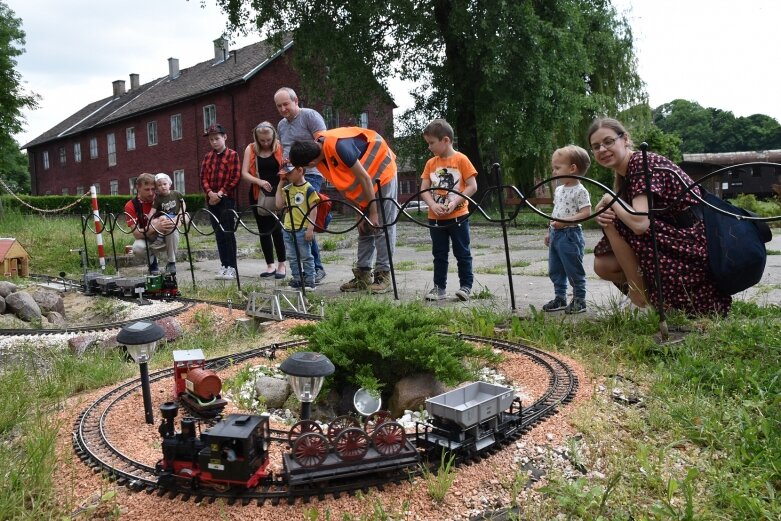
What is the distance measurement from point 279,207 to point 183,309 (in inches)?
64.4

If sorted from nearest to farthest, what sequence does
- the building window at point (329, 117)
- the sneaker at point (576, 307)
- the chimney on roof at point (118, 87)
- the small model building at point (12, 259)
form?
1. the sneaker at point (576, 307)
2. the small model building at point (12, 259)
3. the building window at point (329, 117)
4. the chimney on roof at point (118, 87)

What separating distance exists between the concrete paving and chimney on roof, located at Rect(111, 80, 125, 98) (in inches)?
1691

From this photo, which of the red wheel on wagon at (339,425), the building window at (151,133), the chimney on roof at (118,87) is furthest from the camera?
the chimney on roof at (118,87)

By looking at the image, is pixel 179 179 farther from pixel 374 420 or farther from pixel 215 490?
pixel 215 490

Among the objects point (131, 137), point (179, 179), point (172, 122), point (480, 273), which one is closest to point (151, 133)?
point (131, 137)

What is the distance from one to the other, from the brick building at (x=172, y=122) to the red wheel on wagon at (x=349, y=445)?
2078 centimetres

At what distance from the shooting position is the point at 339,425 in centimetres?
254

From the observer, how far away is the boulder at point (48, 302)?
694cm

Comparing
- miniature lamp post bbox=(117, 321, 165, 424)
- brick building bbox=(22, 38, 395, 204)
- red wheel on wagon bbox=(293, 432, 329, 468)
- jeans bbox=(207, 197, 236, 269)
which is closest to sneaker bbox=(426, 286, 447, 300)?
jeans bbox=(207, 197, 236, 269)

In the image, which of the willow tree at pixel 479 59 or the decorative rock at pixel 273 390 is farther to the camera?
the willow tree at pixel 479 59

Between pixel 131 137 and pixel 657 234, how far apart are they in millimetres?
41517

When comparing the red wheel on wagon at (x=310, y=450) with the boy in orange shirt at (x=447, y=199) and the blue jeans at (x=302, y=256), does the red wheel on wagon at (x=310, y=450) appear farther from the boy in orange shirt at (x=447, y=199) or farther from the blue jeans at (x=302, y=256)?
the blue jeans at (x=302, y=256)

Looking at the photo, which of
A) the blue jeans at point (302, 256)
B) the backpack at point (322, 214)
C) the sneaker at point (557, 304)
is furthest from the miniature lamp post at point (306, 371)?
the blue jeans at point (302, 256)

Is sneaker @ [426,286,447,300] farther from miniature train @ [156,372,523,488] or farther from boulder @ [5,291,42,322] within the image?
boulder @ [5,291,42,322]
